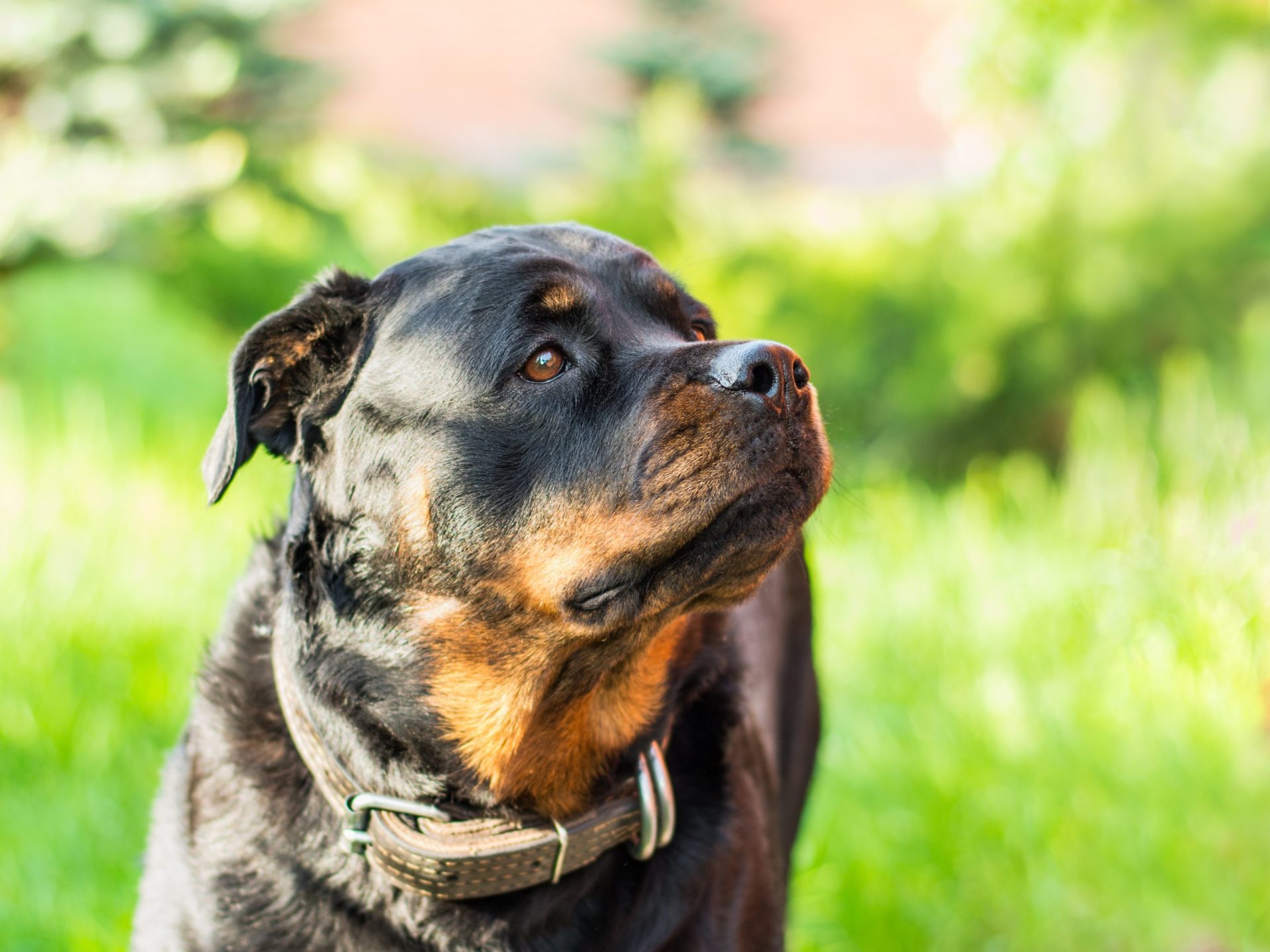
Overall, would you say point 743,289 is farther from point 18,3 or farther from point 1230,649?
point 18,3

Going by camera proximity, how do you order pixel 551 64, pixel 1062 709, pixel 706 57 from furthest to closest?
pixel 551 64, pixel 706 57, pixel 1062 709

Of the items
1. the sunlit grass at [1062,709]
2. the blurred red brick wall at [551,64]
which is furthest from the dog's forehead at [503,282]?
the blurred red brick wall at [551,64]

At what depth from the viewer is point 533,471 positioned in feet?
7.32

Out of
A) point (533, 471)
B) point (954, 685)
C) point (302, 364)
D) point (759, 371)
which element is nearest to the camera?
point (759, 371)

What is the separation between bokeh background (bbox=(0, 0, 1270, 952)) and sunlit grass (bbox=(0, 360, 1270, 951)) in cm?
1

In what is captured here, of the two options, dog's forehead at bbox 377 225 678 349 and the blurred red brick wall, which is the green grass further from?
the blurred red brick wall

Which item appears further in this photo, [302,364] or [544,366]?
[302,364]

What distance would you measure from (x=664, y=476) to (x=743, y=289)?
572 cm

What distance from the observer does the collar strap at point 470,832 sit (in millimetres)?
2135

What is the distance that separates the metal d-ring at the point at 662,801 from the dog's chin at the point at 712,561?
337 mm

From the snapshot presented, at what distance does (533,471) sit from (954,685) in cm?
297

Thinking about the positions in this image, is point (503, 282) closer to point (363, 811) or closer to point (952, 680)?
point (363, 811)

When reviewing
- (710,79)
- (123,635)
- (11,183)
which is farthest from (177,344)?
(710,79)

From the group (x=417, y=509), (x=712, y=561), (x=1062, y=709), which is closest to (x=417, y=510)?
(x=417, y=509)
